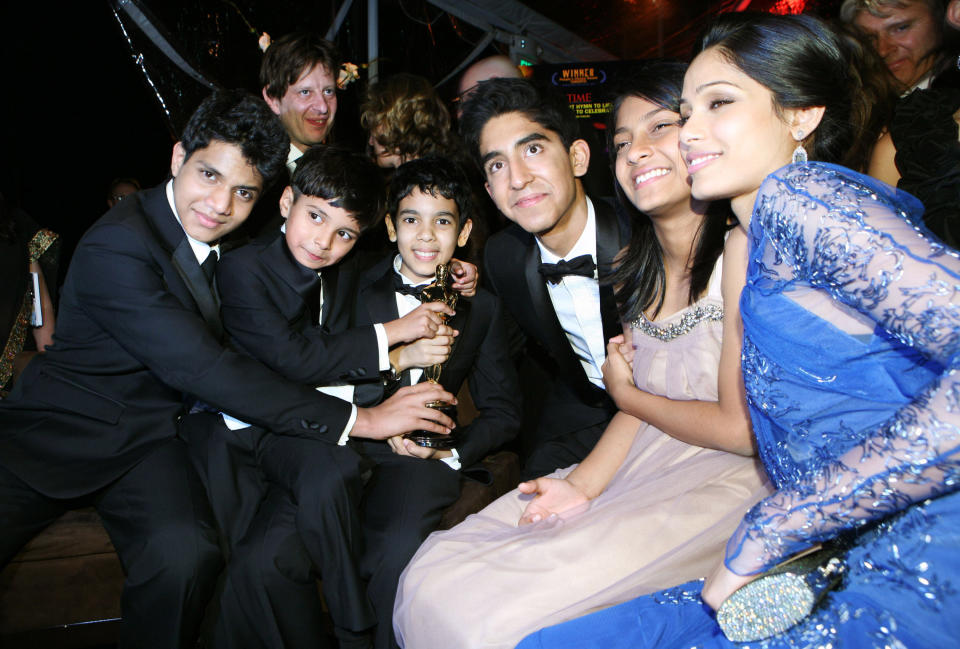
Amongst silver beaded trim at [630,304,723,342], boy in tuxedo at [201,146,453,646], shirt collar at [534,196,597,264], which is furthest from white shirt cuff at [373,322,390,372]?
silver beaded trim at [630,304,723,342]

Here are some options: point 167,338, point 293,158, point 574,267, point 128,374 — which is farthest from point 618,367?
point 293,158

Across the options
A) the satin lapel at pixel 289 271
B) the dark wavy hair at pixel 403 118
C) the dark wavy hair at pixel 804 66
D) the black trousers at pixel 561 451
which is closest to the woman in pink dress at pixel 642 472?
the dark wavy hair at pixel 804 66

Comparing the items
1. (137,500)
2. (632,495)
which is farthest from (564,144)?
(137,500)

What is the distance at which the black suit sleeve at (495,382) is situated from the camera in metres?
2.81

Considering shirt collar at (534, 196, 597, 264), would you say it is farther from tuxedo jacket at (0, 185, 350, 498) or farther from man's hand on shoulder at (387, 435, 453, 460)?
tuxedo jacket at (0, 185, 350, 498)

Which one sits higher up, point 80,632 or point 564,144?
point 564,144

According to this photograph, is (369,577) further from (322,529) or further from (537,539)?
(537,539)

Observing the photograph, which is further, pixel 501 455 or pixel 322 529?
pixel 501 455

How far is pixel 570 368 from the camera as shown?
9.18 ft

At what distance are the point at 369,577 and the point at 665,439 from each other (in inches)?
42.5

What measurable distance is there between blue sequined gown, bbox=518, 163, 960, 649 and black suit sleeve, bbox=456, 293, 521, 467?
1.39 m

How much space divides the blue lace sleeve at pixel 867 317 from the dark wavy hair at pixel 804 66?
33 cm

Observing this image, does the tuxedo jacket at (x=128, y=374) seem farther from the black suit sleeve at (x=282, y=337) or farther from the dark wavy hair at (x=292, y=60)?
the dark wavy hair at (x=292, y=60)

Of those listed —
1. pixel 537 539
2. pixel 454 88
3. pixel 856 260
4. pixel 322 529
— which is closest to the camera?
pixel 856 260
